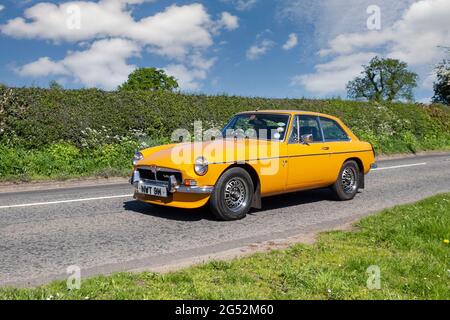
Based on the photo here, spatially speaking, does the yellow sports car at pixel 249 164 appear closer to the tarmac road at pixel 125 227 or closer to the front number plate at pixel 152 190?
the front number plate at pixel 152 190

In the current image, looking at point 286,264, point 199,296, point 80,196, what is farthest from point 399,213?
point 80,196

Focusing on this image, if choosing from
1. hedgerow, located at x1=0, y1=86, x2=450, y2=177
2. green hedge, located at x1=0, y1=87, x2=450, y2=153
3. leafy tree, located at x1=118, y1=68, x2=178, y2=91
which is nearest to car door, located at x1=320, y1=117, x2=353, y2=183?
hedgerow, located at x1=0, y1=86, x2=450, y2=177

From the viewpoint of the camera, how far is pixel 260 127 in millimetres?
7531

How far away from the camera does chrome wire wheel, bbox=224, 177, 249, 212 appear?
21.3 ft

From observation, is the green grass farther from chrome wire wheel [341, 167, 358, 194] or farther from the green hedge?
the green hedge

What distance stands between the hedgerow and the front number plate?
584 cm

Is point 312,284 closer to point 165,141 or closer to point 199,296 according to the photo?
point 199,296

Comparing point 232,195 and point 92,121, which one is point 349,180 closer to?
point 232,195

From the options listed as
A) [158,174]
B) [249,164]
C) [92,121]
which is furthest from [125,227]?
[92,121]

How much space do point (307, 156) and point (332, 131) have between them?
1.19 meters

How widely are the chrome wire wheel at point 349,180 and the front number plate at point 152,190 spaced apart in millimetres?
3704

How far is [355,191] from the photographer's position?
864 centimetres

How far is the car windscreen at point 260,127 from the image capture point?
24.2 feet
